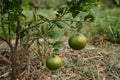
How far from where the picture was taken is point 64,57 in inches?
115

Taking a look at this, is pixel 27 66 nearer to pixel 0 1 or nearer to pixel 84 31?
pixel 0 1

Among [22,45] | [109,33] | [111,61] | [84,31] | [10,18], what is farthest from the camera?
[84,31]

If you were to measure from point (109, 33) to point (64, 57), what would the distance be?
50.0 inches

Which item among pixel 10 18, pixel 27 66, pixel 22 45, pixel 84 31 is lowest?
pixel 84 31

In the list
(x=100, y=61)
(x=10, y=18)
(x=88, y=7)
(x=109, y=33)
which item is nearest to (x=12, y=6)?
(x=10, y=18)

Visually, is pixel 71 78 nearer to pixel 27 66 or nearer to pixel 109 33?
pixel 27 66

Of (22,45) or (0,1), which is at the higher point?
(0,1)

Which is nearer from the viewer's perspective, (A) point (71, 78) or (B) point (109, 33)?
(A) point (71, 78)

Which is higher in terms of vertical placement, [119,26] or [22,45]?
[22,45]

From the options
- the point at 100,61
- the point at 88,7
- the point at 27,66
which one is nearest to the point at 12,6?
the point at 88,7

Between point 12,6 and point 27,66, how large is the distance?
64cm

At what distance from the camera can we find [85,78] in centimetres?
266

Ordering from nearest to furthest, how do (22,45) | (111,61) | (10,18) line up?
(10,18) < (22,45) < (111,61)

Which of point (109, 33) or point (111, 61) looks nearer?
point (111, 61)
